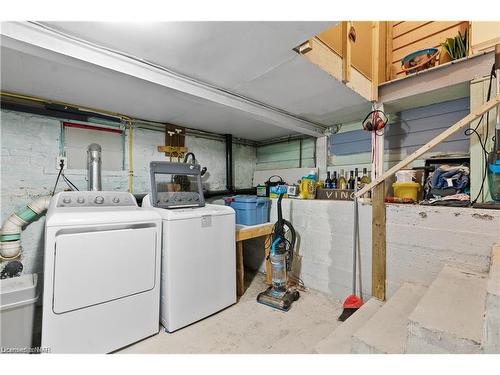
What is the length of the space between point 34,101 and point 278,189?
111 inches

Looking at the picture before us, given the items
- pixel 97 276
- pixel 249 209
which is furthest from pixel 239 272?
pixel 97 276

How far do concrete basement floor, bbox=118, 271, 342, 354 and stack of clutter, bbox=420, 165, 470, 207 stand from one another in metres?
1.41

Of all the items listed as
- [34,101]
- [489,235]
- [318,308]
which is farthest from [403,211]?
[34,101]

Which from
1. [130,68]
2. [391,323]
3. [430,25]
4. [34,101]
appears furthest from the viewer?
[430,25]

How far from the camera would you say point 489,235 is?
5.41 ft

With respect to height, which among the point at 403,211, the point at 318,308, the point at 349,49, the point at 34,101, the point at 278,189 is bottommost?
the point at 318,308

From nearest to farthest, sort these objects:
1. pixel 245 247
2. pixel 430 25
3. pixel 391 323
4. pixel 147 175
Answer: pixel 391 323 < pixel 430 25 < pixel 147 175 < pixel 245 247

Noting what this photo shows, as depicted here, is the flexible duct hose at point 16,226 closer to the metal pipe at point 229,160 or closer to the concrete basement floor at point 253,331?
the concrete basement floor at point 253,331

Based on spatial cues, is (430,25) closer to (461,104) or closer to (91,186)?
(461,104)

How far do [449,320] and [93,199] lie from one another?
103 inches

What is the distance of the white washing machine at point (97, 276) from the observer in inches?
58.0

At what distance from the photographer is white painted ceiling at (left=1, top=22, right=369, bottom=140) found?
1349 millimetres

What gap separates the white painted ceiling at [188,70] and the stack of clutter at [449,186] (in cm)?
105

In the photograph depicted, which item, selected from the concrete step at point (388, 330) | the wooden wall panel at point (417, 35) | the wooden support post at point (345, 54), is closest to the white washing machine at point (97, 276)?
the concrete step at point (388, 330)
